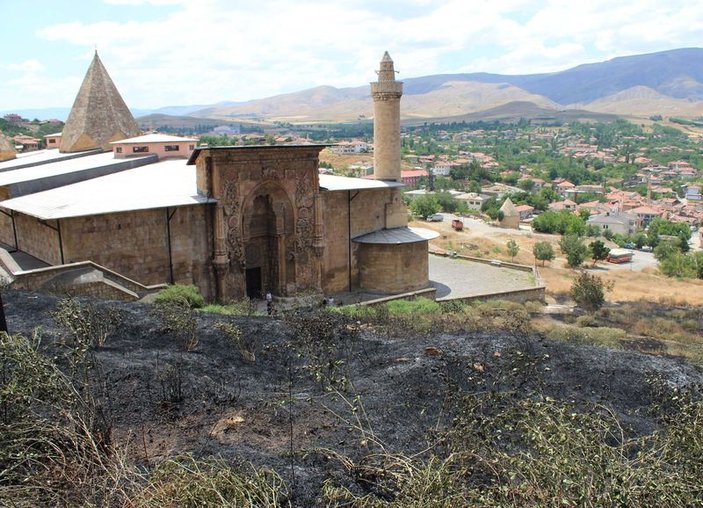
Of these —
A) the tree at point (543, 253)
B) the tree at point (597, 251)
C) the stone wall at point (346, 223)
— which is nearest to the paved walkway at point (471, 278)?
the stone wall at point (346, 223)

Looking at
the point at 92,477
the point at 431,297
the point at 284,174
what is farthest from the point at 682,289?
the point at 92,477

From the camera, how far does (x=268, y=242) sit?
22.2m

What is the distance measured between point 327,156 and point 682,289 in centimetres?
11276

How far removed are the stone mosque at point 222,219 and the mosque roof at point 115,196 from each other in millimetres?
42

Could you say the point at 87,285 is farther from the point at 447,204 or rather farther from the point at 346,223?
the point at 447,204

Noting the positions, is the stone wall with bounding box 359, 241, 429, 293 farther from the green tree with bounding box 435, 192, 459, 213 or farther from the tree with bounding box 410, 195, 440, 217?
the green tree with bounding box 435, 192, 459, 213

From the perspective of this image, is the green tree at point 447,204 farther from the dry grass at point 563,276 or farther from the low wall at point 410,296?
the low wall at point 410,296

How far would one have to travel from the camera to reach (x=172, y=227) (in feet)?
62.8

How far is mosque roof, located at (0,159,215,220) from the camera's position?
17516 mm

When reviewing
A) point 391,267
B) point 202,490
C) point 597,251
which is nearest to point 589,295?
point 391,267

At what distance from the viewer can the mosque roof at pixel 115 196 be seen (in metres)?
17.5

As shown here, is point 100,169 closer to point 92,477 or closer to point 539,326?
point 539,326

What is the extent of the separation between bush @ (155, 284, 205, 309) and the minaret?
11000 millimetres

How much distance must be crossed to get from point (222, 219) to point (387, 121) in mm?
9106
